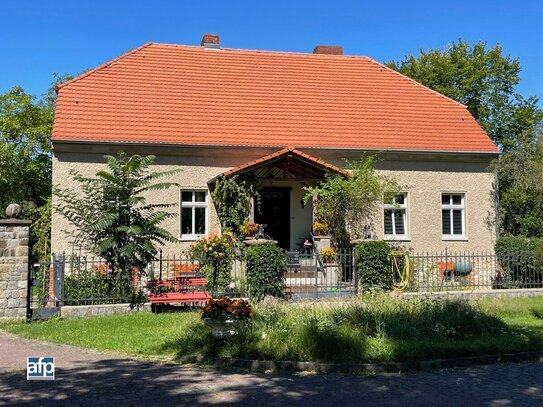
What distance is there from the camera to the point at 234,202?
18062 mm

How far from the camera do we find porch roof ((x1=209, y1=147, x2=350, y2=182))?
17406mm

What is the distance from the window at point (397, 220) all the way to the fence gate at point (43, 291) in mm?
11932

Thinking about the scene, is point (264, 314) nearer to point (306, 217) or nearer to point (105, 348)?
point (105, 348)

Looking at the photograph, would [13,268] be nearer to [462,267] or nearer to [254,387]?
[254,387]

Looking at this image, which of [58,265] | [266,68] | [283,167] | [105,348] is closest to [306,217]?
[283,167]

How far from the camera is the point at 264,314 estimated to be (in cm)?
956

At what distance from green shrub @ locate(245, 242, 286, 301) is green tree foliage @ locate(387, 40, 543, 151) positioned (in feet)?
79.9

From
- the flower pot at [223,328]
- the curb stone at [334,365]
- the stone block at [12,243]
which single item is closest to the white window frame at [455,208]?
the curb stone at [334,365]

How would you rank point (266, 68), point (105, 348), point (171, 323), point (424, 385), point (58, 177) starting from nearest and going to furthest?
point (424, 385)
point (105, 348)
point (171, 323)
point (58, 177)
point (266, 68)

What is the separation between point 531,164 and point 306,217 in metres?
8.69

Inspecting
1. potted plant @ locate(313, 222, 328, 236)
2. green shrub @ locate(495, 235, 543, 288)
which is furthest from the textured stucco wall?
green shrub @ locate(495, 235, 543, 288)

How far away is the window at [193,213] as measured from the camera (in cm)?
1870

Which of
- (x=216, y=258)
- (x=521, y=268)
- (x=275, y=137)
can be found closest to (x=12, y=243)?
(x=216, y=258)

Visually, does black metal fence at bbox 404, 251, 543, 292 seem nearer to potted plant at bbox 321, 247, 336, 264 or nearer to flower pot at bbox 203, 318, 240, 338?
potted plant at bbox 321, 247, 336, 264
